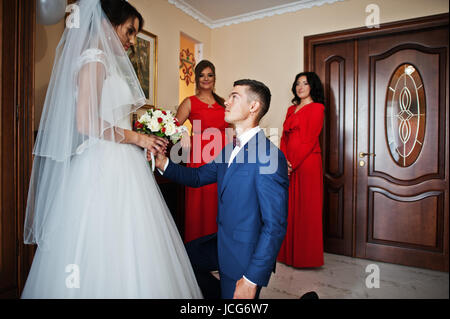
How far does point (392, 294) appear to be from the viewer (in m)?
2.23

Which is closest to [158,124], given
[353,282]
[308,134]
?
[308,134]

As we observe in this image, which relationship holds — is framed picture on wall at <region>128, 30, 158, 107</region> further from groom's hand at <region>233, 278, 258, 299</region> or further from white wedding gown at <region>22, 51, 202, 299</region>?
groom's hand at <region>233, 278, 258, 299</region>

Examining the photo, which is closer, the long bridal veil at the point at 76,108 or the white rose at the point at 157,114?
the long bridal veil at the point at 76,108

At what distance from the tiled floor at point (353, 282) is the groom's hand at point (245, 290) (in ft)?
3.16

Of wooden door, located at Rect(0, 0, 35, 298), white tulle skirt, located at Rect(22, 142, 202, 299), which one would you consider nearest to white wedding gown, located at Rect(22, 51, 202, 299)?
white tulle skirt, located at Rect(22, 142, 202, 299)

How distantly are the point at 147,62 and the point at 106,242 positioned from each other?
7.15 feet

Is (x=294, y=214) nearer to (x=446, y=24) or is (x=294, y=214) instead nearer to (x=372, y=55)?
(x=372, y=55)

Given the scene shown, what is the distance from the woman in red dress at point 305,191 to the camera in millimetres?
2723

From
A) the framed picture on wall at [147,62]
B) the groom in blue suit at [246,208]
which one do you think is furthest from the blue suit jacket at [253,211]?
the framed picture on wall at [147,62]

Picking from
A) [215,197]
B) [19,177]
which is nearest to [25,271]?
[19,177]

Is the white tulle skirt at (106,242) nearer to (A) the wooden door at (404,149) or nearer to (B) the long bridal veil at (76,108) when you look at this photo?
(B) the long bridal veil at (76,108)

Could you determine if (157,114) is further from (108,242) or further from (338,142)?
(338,142)

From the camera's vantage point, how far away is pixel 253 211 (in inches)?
55.7

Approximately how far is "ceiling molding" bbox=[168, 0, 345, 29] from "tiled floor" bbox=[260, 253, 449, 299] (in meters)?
2.85
